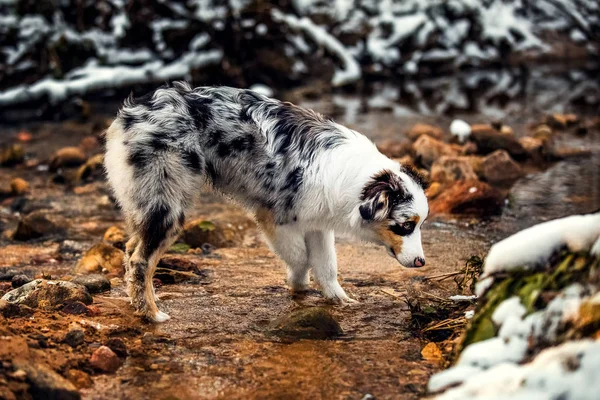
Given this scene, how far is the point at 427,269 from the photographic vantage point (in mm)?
6609

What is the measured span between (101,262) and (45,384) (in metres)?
2.86

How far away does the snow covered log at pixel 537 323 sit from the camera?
3332mm

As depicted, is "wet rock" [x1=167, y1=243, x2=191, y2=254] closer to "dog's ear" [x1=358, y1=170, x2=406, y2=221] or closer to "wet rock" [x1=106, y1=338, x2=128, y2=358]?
"dog's ear" [x1=358, y1=170, x2=406, y2=221]

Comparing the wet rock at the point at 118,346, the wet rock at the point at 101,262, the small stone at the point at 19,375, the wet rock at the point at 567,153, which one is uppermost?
the small stone at the point at 19,375

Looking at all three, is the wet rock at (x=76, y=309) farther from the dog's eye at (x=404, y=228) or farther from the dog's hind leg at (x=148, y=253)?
the dog's eye at (x=404, y=228)

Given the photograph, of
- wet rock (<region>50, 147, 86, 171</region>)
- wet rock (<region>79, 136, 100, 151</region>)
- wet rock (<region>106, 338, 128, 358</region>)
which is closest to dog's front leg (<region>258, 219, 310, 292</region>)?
wet rock (<region>106, 338, 128, 358</region>)

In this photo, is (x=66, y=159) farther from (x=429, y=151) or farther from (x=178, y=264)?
(x=429, y=151)

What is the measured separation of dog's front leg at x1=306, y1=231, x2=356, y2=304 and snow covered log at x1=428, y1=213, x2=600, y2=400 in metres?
1.89

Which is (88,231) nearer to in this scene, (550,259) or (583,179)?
(550,259)

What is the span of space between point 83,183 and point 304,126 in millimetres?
4837

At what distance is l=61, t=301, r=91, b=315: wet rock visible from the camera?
518 cm

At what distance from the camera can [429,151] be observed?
400 inches

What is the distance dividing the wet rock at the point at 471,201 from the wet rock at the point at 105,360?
4.87m

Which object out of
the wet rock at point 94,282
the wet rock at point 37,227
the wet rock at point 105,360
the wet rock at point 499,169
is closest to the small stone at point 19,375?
the wet rock at point 105,360
